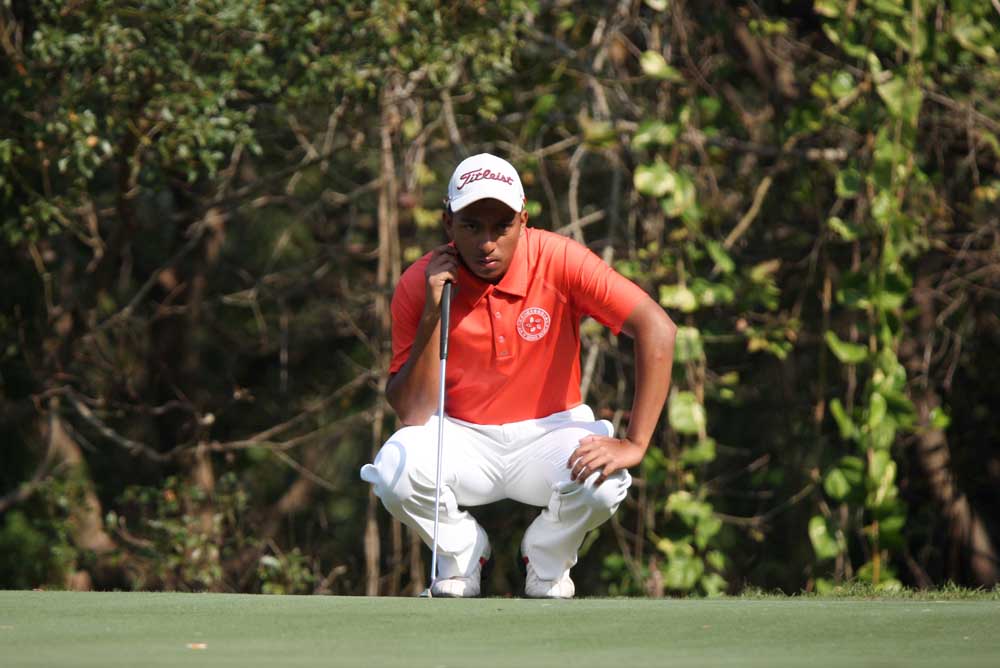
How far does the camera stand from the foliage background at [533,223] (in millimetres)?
6672

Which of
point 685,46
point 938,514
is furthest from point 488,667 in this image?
point 938,514

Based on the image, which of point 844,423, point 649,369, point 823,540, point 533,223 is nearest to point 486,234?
point 649,369

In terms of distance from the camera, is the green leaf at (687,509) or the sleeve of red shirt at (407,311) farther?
the green leaf at (687,509)

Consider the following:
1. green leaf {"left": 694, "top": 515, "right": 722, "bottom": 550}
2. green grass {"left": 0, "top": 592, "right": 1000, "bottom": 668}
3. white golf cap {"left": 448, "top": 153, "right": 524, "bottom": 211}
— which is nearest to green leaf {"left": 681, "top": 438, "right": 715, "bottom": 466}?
green leaf {"left": 694, "top": 515, "right": 722, "bottom": 550}

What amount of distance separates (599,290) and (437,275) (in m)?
0.47

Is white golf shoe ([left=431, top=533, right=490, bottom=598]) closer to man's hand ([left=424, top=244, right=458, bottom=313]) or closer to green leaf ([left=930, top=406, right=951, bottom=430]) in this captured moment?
man's hand ([left=424, top=244, right=458, bottom=313])

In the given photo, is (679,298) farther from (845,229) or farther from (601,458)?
(601,458)

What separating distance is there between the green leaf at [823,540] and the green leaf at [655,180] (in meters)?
1.48

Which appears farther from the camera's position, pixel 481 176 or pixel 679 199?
pixel 679 199

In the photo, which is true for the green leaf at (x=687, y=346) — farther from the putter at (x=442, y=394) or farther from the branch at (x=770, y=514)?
the putter at (x=442, y=394)

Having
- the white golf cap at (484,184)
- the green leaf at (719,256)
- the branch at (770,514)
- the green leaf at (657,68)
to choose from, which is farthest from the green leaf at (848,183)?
the white golf cap at (484,184)

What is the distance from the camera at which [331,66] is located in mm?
6863

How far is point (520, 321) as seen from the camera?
4758 millimetres

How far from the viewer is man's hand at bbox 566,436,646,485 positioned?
14.9 ft
